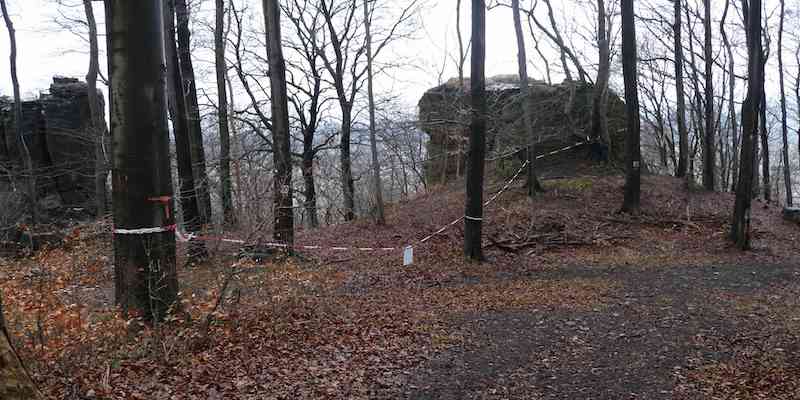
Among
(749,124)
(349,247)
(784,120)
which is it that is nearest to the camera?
(749,124)

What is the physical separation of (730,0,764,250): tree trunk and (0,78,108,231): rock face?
2002 cm

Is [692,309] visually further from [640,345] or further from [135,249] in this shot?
[135,249]

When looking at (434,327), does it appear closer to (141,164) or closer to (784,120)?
(141,164)

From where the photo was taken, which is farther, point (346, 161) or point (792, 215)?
point (346, 161)

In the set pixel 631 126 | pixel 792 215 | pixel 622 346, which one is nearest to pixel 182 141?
pixel 622 346

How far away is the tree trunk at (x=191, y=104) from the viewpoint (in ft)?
44.8

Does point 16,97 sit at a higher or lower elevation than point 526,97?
higher

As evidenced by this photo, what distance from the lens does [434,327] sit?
24.2 ft

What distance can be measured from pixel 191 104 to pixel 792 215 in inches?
708

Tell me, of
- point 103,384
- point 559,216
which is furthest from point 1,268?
point 559,216

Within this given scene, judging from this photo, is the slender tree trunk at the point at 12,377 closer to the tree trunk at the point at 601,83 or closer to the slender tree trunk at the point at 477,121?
the slender tree trunk at the point at 477,121

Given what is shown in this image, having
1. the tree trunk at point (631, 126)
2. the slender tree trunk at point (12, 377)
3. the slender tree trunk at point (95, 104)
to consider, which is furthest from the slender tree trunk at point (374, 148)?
the slender tree trunk at point (12, 377)

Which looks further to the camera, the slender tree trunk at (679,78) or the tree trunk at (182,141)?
the slender tree trunk at (679,78)

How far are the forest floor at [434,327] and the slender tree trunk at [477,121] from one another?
120 centimetres
